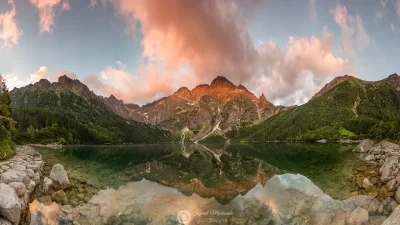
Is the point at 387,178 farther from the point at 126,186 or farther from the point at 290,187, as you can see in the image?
the point at 126,186

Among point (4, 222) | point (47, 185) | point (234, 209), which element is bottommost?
point (234, 209)

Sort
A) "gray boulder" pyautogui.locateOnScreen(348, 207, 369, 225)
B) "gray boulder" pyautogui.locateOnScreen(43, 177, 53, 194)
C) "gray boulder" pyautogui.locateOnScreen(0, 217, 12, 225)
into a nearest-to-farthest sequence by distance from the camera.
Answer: "gray boulder" pyautogui.locateOnScreen(0, 217, 12, 225) < "gray boulder" pyautogui.locateOnScreen(348, 207, 369, 225) < "gray boulder" pyautogui.locateOnScreen(43, 177, 53, 194)

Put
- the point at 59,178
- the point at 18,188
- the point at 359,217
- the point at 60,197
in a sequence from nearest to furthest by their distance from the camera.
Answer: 1. the point at 359,217
2. the point at 18,188
3. the point at 60,197
4. the point at 59,178

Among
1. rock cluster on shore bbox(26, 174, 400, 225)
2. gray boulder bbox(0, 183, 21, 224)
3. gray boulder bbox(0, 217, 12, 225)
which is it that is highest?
gray boulder bbox(0, 183, 21, 224)

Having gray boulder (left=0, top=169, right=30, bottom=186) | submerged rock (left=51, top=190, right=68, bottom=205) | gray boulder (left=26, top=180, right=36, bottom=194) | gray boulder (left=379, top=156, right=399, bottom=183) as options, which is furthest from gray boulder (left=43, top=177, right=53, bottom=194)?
gray boulder (left=379, top=156, right=399, bottom=183)

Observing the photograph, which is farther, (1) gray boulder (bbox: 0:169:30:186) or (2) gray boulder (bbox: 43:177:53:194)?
(2) gray boulder (bbox: 43:177:53:194)

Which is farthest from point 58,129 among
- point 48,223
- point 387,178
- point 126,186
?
point 387,178

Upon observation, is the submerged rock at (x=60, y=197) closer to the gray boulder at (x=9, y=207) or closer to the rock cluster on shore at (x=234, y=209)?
the rock cluster on shore at (x=234, y=209)

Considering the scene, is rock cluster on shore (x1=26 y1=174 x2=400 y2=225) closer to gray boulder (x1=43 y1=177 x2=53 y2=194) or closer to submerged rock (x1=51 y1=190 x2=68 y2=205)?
submerged rock (x1=51 y1=190 x2=68 y2=205)

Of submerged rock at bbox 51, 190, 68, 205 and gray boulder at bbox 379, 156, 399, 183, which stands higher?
gray boulder at bbox 379, 156, 399, 183

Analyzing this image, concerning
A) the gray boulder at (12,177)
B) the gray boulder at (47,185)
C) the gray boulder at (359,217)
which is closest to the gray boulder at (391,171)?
the gray boulder at (359,217)

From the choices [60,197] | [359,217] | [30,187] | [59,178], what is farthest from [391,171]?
[30,187]

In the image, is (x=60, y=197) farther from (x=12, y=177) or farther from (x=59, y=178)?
(x=59, y=178)

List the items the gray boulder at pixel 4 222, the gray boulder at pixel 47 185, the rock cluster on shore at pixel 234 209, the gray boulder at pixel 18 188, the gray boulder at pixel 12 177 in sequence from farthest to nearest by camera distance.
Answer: the gray boulder at pixel 47 185 → the gray boulder at pixel 12 177 → the gray boulder at pixel 18 188 → the rock cluster on shore at pixel 234 209 → the gray boulder at pixel 4 222
